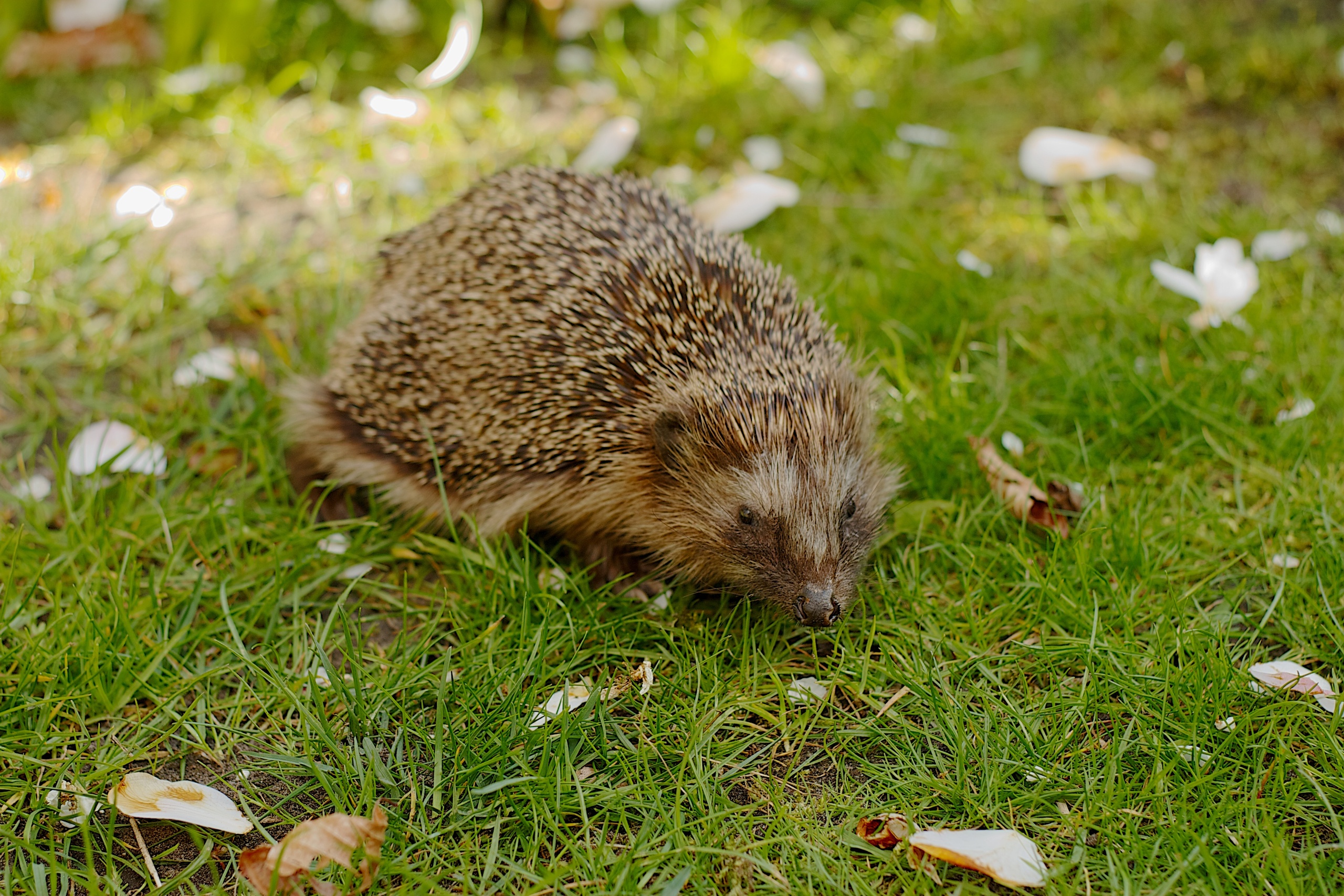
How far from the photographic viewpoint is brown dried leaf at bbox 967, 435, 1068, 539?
13.9 ft

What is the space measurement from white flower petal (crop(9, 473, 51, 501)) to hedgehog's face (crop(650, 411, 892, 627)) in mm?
2689

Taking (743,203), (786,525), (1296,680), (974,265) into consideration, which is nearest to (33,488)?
(786,525)

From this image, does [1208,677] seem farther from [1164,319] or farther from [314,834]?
[314,834]

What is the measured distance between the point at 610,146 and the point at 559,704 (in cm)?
381

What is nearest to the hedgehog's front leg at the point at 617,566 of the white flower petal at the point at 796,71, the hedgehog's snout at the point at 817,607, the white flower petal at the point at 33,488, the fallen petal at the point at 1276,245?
the hedgehog's snout at the point at 817,607

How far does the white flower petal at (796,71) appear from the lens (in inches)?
276

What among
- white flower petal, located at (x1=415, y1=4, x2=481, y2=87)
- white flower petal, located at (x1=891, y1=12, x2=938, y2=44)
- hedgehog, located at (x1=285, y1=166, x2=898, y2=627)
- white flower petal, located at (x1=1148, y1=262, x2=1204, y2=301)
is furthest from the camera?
white flower petal, located at (x1=891, y1=12, x2=938, y2=44)

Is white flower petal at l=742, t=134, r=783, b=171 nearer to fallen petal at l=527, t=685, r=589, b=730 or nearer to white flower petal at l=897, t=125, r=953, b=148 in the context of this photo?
white flower petal at l=897, t=125, r=953, b=148

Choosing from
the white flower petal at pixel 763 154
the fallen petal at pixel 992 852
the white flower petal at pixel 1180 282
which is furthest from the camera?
the white flower petal at pixel 763 154

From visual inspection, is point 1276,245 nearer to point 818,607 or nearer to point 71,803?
point 818,607

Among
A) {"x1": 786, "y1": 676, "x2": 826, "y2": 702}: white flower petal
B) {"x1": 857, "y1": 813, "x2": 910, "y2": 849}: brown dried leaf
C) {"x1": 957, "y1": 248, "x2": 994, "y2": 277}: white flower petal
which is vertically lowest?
{"x1": 786, "y1": 676, "x2": 826, "y2": 702}: white flower petal

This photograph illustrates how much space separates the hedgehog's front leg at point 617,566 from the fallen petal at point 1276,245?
353 centimetres

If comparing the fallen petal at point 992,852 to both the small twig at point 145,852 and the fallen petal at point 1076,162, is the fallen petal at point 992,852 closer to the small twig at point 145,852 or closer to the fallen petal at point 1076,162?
the small twig at point 145,852

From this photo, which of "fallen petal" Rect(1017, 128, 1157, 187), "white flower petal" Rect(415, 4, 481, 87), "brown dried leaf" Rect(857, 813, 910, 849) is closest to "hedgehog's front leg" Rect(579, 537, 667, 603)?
"brown dried leaf" Rect(857, 813, 910, 849)
